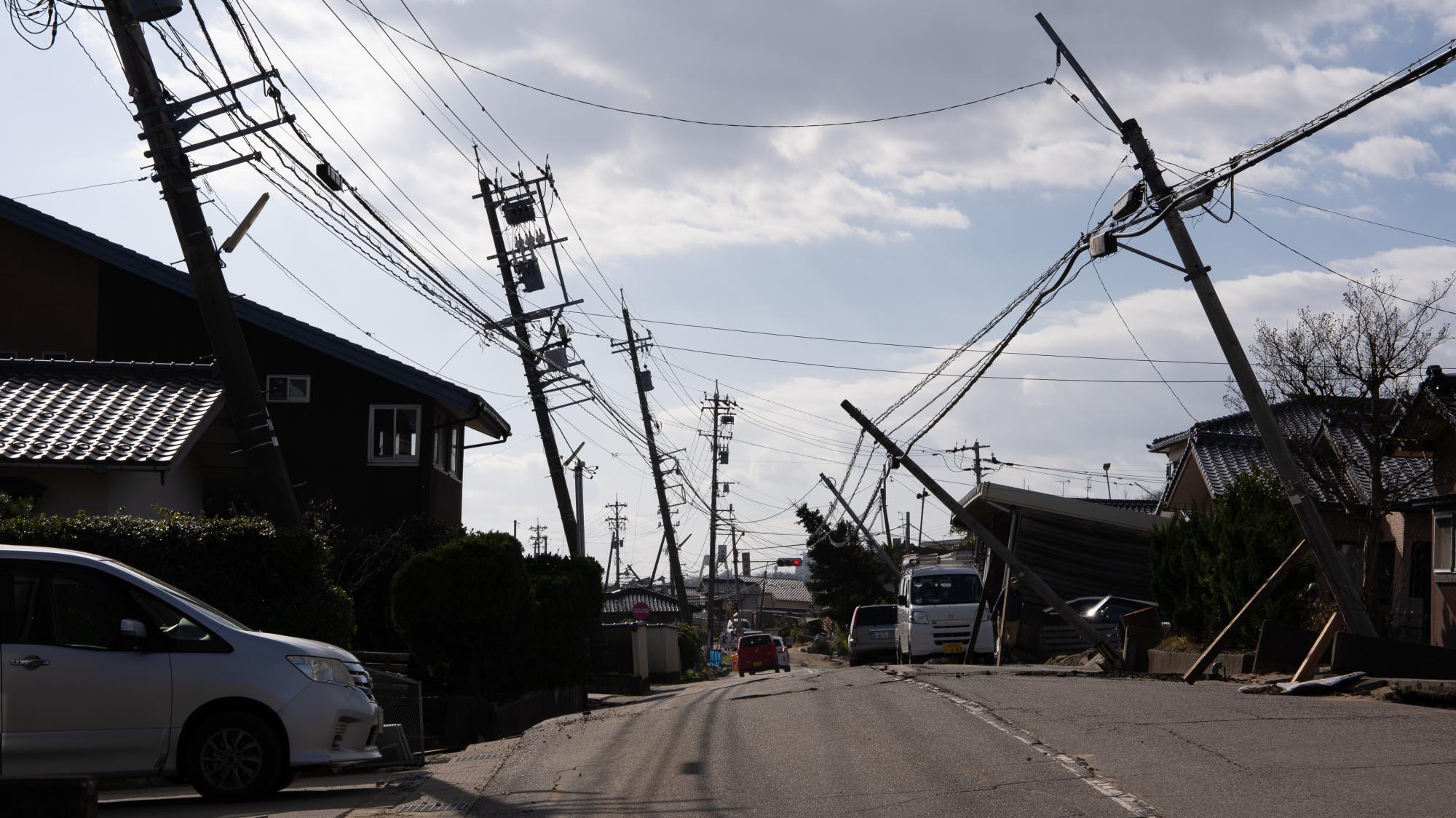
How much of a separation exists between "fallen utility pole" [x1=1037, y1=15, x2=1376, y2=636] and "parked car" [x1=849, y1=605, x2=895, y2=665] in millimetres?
19785

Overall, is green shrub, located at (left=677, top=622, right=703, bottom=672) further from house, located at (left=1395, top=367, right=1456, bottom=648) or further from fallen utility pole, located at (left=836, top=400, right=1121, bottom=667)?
house, located at (left=1395, top=367, right=1456, bottom=648)

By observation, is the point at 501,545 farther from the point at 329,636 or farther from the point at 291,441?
the point at 291,441

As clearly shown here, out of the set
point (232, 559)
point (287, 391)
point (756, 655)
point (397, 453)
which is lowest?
point (756, 655)

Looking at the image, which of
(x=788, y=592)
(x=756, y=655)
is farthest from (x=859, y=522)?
(x=788, y=592)

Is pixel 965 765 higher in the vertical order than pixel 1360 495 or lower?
lower

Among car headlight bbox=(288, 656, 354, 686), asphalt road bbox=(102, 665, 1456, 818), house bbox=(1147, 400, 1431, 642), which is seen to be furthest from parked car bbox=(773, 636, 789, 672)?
car headlight bbox=(288, 656, 354, 686)

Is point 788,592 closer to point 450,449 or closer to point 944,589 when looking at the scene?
point 944,589

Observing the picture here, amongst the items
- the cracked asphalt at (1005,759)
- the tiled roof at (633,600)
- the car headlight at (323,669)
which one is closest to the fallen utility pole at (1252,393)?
the cracked asphalt at (1005,759)

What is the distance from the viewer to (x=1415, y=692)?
40.6 feet

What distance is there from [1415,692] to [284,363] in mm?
21373

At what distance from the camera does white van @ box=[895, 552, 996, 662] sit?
26.9 meters

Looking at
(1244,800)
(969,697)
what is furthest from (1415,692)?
(1244,800)

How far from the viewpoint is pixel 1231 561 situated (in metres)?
20.1

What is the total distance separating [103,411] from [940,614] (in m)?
17.2
